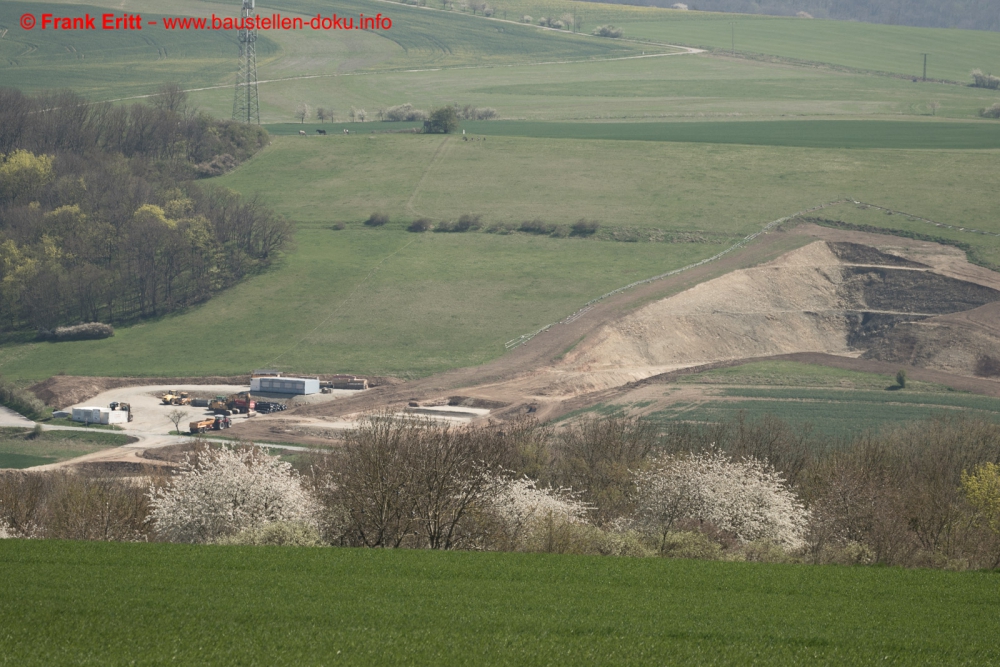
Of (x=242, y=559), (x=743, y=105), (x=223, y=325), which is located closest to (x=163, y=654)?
(x=242, y=559)

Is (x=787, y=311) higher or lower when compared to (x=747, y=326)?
higher

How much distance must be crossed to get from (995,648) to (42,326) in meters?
92.9

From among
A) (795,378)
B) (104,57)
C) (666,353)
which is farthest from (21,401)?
(104,57)

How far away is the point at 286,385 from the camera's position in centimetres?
8194

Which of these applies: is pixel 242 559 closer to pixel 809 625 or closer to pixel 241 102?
pixel 809 625

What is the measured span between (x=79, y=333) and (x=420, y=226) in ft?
111

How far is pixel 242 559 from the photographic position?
88.6 ft

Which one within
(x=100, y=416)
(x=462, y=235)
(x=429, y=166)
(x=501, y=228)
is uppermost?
(x=429, y=166)

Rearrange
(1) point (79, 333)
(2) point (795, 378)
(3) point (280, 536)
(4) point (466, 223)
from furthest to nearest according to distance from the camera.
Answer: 1. (4) point (466, 223)
2. (1) point (79, 333)
3. (2) point (795, 378)
4. (3) point (280, 536)

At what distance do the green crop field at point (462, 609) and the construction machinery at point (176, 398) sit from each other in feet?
184

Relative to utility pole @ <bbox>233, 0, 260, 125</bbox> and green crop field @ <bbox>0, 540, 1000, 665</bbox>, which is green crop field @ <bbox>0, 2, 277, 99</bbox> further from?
green crop field @ <bbox>0, 540, 1000, 665</bbox>

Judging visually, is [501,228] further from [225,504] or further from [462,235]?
[225,504]

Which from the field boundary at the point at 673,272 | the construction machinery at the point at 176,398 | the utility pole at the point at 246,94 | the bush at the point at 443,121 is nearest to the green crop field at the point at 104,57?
the utility pole at the point at 246,94

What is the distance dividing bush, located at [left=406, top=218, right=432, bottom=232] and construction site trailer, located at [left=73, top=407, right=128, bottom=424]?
39.6m
